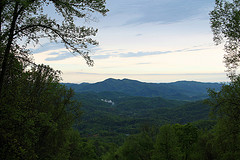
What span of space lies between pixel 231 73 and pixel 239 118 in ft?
11.2

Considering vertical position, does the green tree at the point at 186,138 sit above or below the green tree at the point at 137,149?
above

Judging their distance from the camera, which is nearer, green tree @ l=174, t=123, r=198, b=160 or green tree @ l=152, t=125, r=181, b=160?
green tree @ l=152, t=125, r=181, b=160

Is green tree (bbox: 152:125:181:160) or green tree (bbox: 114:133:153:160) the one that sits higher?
green tree (bbox: 152:125:181:160)

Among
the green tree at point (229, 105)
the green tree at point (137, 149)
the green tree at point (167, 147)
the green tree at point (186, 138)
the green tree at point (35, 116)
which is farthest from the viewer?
the green tree at point (137, 149)

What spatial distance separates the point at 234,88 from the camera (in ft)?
43.3

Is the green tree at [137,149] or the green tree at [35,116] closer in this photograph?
the green tree at [35,116]

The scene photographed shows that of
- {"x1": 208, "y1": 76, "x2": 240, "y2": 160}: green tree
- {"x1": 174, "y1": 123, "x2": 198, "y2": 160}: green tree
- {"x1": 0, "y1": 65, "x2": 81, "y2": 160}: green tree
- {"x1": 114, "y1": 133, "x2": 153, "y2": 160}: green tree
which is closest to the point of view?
{"x1": 0, "y1": 65, "x2": 81, "y2": 160}: green tree

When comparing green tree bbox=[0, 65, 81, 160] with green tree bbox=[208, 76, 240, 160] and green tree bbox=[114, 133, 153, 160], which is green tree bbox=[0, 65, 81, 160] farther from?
green tree bbox=[114, 133, 153, 160]

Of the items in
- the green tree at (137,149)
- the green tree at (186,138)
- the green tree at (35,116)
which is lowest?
the green tree at (137,149)

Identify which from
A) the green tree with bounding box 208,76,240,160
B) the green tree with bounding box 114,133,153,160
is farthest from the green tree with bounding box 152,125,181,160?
the green tree with bounding box 208,76,240,160

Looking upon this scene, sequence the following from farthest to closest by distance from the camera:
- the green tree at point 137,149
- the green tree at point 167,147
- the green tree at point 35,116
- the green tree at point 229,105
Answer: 1. the green tree at point 137,149
2. the green tree at point 167,147
3. the green tree at point 229,105
4. the green tree at point 35,116

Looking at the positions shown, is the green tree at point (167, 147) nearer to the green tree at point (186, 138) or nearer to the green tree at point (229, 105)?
the green tree at point (186, 138)

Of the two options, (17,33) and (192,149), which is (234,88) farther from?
(192,149)

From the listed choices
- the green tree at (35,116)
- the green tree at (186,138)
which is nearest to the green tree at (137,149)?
the green tree at (186,138)
